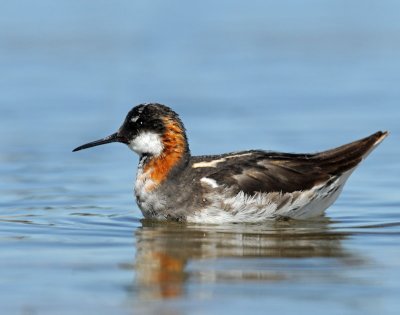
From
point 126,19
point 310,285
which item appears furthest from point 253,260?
point 126,19

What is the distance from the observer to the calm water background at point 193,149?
9.68 metres

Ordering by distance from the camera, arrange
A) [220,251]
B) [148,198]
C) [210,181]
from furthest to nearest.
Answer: [148,198]
[210,181]
[220,251]

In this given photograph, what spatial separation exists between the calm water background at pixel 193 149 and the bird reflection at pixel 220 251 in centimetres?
3

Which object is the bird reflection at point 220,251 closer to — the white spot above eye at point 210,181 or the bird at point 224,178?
the bird at point 224,178

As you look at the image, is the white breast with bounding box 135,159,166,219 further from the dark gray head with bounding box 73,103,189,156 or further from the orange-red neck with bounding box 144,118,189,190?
the dark gray head with bounding box 73,103,189,156

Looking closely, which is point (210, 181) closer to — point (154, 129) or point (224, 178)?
point (224, 178)

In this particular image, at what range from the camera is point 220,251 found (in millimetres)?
11445

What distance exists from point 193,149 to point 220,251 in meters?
6.34

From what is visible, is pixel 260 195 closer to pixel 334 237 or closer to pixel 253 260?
pixel 334 237

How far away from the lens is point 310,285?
31.7 ft

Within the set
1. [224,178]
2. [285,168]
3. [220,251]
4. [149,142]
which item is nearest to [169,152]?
[149,142]

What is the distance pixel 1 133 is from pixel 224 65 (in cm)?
712

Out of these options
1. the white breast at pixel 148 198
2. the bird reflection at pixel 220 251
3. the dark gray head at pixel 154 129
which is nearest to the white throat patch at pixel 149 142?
the dark gray head at pixel 154 129

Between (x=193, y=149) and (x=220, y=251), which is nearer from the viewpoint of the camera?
(x=220, y=251)
